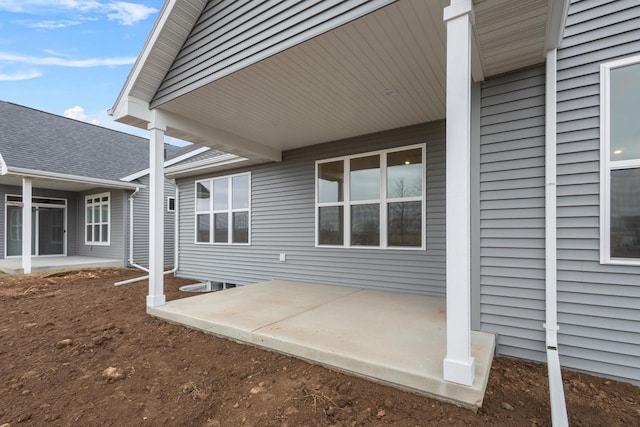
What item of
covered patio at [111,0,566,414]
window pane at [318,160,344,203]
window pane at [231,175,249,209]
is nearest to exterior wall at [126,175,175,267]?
window pane at [231,175,249,209]

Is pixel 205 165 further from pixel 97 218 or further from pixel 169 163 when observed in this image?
pixel 97 218

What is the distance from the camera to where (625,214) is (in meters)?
2.46

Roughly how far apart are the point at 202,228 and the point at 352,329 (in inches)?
227

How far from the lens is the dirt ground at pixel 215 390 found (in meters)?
1.95

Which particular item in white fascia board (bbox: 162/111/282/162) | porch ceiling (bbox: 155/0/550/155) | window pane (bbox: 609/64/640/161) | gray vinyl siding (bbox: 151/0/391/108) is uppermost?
gray vinyl siding (bbox: 151/0/391/108)

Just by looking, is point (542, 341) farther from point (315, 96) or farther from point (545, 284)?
point (315, 96)

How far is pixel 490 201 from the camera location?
300cm

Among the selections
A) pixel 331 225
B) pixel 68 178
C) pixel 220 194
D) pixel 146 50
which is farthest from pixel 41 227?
pixel 331 225

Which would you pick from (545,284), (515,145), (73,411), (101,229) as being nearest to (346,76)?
(515,145)

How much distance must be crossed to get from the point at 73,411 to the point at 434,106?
4619 mm

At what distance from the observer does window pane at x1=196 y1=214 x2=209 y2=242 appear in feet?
24.7

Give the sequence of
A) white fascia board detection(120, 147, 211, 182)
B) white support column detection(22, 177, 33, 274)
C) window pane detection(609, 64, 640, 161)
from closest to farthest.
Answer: window pane detection(609, 64, 640, 161)
white support column detection(22, 177, 33, 274)
white fascia board detection(120, 147, 211, 182)

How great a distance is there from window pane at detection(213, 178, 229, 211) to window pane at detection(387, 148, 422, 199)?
4119 mm

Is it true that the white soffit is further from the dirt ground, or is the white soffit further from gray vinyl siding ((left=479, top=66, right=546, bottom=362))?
the dirt ground
